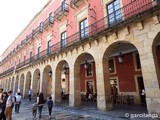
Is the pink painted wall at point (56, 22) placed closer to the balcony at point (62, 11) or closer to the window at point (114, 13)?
the balcony at point (62, 11)

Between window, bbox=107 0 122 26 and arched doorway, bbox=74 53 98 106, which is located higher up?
window, bbox=107 0 122 26

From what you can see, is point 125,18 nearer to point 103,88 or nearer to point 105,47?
point 105,47

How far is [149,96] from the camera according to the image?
21.0 feet

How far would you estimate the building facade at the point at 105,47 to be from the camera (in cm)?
672

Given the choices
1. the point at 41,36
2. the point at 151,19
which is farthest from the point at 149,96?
the point at 41,36

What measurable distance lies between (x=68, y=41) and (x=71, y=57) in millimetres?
1869

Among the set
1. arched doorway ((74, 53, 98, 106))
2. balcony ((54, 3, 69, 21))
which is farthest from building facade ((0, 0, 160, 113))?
arched doorway ((74, 53, 98, 106))

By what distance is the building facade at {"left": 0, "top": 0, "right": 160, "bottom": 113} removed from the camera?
22.0 feet

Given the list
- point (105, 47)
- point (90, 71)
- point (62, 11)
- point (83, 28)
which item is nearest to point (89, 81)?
point (90, 71)

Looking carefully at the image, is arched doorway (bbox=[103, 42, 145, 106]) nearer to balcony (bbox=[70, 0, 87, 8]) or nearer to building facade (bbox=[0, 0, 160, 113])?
building facade (bbox=[0, 0, 160, 113])

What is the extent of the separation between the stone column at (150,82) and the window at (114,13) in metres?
3.28

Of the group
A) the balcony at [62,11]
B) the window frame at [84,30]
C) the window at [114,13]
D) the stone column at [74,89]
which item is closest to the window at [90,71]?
the stone column at [74,89]

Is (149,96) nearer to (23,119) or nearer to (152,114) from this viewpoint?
(152,114)

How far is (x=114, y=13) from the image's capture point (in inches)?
368
